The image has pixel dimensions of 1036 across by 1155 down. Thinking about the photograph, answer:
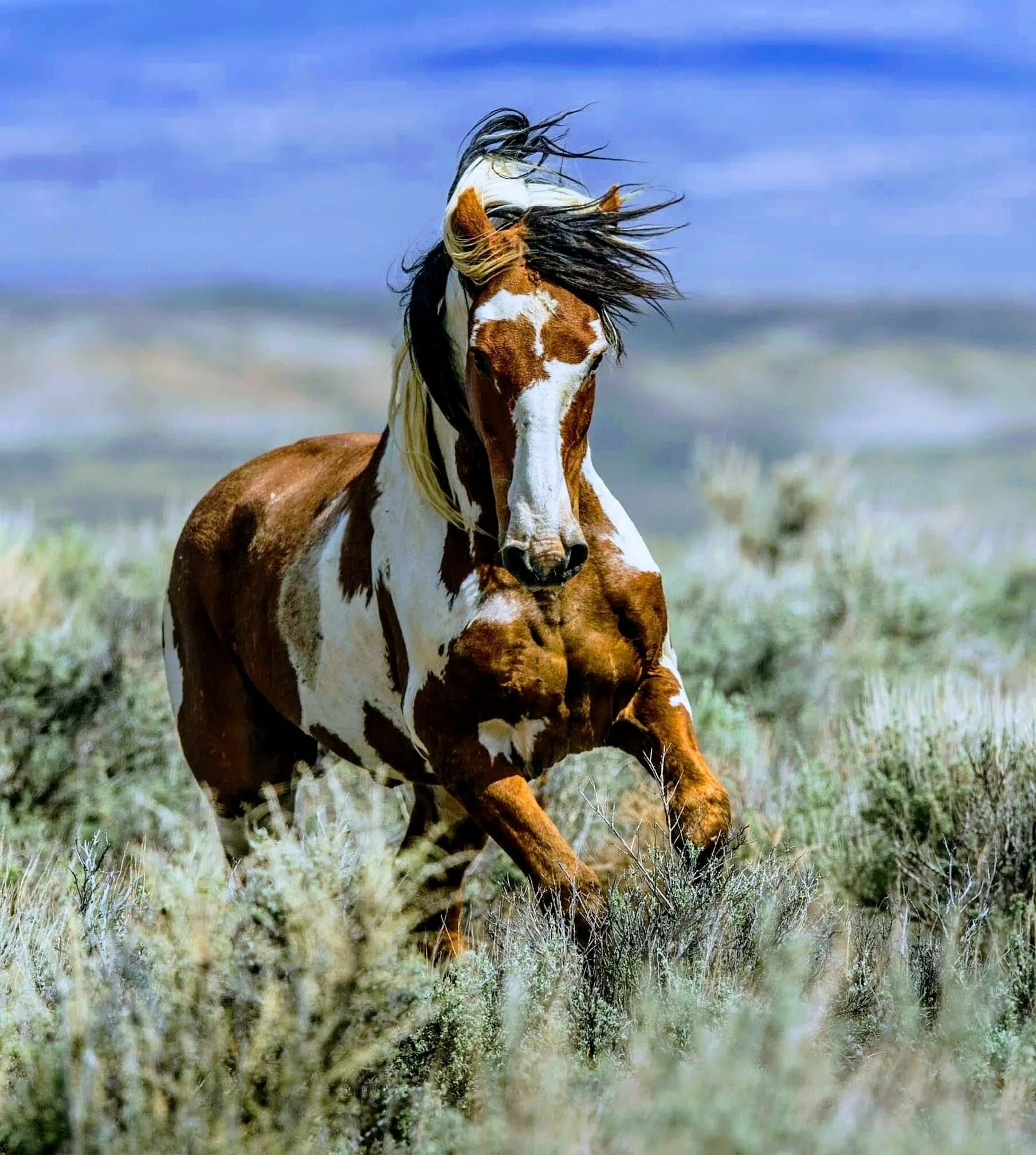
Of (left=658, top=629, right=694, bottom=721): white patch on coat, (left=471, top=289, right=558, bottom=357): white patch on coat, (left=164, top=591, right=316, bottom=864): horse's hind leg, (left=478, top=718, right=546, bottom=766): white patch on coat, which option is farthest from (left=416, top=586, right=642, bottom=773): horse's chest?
(left=164, top=591, right=316, bottom=864): horse's hind leg

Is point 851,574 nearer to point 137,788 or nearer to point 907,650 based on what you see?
point 907,650

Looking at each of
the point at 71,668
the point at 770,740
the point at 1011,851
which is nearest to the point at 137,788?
the point at 71,668

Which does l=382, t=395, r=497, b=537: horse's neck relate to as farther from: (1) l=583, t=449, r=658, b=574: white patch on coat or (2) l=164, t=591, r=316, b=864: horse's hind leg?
(2) l=164, t=591, r=316, b=864: horse's hind leg

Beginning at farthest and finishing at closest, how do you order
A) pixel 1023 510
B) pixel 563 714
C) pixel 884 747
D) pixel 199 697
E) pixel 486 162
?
pixel 1023 510 < pixel 884 747 < pixel 199 697 < pixel 486 162 < pixel 563 714

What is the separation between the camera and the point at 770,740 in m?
8.80

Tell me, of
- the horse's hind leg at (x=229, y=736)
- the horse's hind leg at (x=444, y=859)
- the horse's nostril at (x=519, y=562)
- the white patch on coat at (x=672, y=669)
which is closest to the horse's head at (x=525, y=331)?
the horse's nostril at (x=519, y=562)

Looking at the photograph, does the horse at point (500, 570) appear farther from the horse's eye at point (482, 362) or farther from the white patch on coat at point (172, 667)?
the white patch on coat at point (172, 667)

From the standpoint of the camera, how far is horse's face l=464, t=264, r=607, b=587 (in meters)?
3.89

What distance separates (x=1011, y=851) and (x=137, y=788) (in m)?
4.12

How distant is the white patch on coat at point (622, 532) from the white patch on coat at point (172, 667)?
241 centimetres

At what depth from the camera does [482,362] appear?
4113mm

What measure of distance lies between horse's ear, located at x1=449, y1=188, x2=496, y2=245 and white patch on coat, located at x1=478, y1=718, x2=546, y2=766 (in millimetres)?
1344

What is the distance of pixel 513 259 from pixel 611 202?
0.53 m

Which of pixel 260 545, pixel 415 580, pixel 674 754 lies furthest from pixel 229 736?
pixel 674 754
